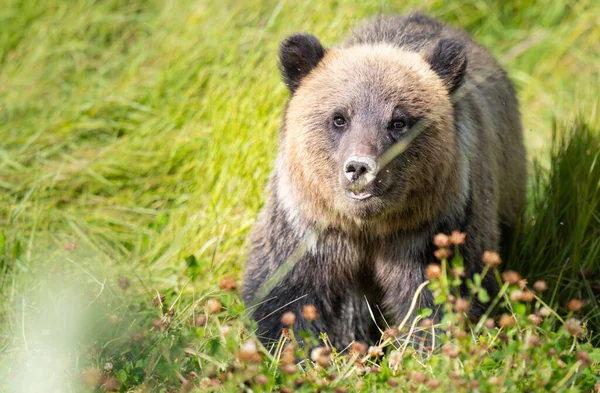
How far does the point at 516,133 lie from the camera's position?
6.50 meters

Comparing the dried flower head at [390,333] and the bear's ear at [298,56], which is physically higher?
the bear's ear at [298,56]

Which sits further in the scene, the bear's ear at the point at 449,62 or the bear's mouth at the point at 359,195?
the bear's ear at the point at 449,62

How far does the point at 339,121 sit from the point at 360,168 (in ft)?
1.61

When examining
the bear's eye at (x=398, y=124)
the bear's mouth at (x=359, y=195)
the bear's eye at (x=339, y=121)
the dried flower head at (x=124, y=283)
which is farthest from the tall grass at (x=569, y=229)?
the dried flower head at (x=124, y=283)

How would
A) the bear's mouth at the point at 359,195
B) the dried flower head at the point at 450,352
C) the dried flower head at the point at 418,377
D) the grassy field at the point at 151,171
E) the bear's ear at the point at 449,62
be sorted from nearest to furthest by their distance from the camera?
the dried flower head at the point at 450,352 → the dried flower head at the point at 418,377 → the bear's mouth at the point at 359,195 → the grassy field at the point at 151,171 → the bear's ear at the point at 449,62

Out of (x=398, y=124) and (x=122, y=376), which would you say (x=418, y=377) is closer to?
(x=122, y=376)

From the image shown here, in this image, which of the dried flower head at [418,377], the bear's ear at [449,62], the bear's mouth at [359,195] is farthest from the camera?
the bear's ear at [449,62]

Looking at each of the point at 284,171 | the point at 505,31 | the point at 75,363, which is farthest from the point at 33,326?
the point at 505,31

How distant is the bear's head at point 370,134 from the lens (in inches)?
185

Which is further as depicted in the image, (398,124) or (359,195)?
(398,124)

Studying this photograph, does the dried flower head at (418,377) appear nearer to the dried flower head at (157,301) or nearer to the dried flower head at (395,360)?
the dried flower head at (395,360)

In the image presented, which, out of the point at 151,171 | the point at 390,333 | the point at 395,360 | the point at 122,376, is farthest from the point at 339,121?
the point at 151,171

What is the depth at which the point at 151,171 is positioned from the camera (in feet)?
23.5

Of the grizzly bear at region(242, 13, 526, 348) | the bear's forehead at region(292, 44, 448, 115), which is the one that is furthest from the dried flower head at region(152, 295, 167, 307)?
the bear's forehead at region(292, 44, 448, 115)
